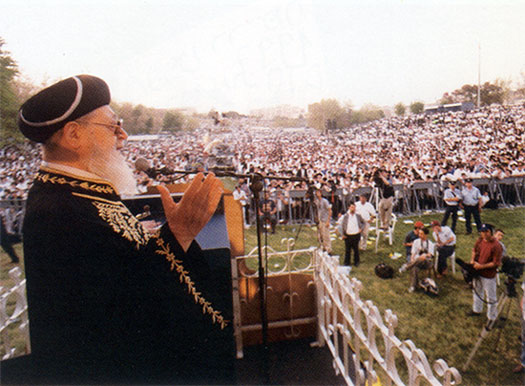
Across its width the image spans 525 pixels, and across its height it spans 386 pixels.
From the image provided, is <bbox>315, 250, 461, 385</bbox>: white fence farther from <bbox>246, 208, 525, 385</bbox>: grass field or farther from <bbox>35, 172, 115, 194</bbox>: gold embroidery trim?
<bbox>35, 172, 115, 194</bbox>: gold embroidery trim

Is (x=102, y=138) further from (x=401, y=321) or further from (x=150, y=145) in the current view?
(x=401, y=321)

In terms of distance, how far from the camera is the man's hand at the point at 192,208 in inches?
51.6

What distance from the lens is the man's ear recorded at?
141 cm

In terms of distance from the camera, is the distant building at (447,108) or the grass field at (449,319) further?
the distant building at (447,108)

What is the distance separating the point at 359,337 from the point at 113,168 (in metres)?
1.83

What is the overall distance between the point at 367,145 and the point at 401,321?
7.68 m

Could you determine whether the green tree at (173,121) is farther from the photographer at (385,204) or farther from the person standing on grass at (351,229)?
the photographer at (385,204)

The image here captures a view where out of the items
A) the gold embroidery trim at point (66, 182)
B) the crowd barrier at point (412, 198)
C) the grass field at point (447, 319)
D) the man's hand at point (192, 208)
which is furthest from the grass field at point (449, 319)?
the gold embroidery trim at point (66, 182)

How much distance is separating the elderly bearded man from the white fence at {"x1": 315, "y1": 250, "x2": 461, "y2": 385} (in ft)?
3.03

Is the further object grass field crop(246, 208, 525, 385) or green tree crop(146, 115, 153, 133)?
green tree crop(146, 115, 153, 133)

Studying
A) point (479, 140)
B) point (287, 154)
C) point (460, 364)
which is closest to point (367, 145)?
point (479, 140)

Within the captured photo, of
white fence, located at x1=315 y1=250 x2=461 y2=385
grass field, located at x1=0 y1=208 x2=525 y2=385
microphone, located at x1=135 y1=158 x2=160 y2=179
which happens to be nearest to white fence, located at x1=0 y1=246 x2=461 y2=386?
white fence, located at x1=315 y1=250 x2=461 y2=385

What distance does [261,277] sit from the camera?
2.32m

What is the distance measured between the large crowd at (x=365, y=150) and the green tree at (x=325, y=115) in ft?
0.88
